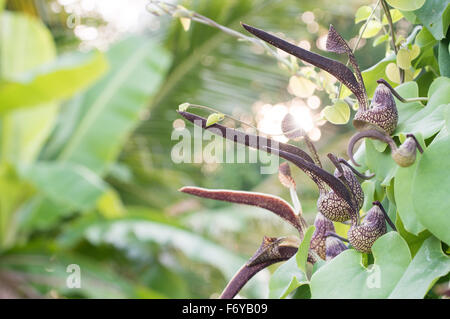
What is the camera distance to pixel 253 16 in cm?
257

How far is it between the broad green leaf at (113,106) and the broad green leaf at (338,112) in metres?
1.86

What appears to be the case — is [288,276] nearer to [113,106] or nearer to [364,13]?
[364,13]

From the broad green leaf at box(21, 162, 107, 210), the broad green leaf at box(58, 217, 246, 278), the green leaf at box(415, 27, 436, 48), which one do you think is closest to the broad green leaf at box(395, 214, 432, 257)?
the green leaf at box(415, 27, 436, 48)

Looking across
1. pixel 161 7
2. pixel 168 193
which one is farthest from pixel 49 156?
pixel 161 7

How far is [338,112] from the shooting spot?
260mm

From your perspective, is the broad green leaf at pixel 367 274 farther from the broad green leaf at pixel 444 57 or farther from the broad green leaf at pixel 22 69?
the broad green leaf at pixel 22 69

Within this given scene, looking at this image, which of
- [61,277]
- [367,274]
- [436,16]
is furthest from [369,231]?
[61,277]

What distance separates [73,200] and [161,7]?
1.20m

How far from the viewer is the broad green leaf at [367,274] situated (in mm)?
195

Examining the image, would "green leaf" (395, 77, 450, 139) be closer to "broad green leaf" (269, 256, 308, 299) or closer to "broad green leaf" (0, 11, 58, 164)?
"broad green leaf" (269, 256, 308, 299)

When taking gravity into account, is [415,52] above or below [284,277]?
above

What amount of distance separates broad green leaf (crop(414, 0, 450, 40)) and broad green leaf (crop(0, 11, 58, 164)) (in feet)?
7.02

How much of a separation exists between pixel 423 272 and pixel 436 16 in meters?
0.14
